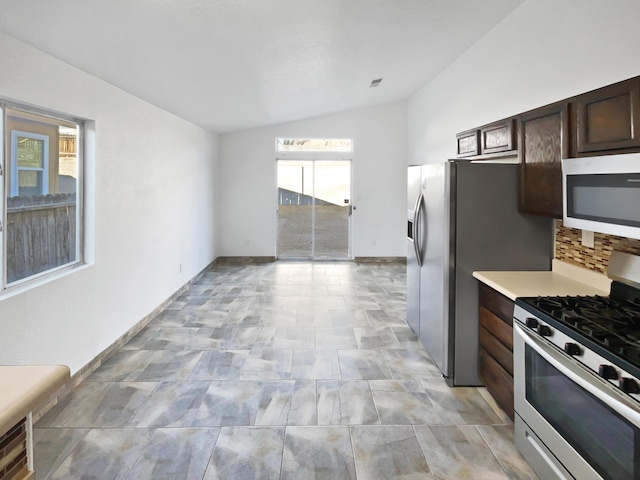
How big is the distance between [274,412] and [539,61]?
331cm

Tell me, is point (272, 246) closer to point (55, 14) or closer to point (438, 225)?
point (438, 225)

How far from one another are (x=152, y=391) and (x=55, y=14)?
2.42 metres

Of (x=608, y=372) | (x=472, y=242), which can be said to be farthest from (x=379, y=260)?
(x=608, y=372)

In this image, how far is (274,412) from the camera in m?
2.75

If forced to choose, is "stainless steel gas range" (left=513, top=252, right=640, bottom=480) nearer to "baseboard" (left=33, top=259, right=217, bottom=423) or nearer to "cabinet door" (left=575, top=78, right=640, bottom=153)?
"cabinet door" (left=575, top=78, right=640, bottom=153)

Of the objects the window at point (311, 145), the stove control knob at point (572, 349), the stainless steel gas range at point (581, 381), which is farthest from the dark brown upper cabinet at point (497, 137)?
the window at point (311, 145)

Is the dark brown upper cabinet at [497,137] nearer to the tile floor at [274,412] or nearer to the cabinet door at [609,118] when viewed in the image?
the cabinet door at [609,118]

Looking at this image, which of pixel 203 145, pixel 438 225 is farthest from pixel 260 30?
pixel 203 145

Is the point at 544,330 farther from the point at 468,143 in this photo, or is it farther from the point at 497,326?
the point at 468,143

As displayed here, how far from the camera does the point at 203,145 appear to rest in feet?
22.7

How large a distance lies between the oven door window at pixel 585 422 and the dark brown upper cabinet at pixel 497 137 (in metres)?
1.74

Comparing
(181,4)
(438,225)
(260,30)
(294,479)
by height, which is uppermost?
(260,30)

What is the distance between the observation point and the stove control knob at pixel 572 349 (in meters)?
1.68

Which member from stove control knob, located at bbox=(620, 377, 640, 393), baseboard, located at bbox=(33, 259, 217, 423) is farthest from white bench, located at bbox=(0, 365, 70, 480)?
stove control knob, located at bbox=(620, 377, 640, 393)
